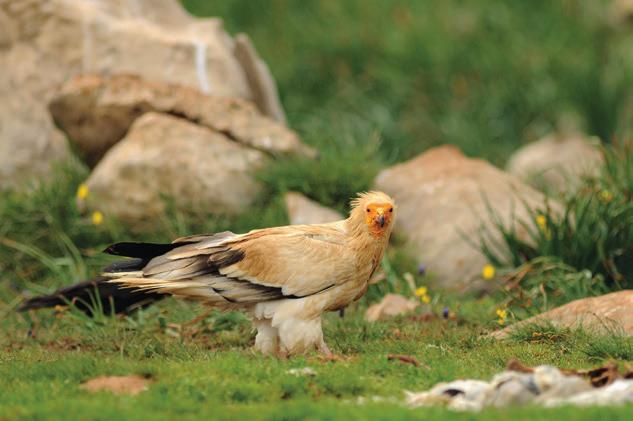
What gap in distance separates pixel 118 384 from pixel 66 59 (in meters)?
6.81

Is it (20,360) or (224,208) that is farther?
(224,208)

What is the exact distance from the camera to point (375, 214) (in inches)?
276

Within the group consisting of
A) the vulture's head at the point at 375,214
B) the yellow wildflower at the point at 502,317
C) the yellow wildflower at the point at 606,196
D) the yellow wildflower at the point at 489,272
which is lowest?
the yellow wildflower at the point at 489,272

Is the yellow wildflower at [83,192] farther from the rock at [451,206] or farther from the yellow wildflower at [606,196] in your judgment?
the yellow wildflower at [606,196]

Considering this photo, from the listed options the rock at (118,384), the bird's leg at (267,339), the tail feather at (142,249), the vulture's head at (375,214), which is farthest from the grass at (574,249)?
the rock at (118,384)

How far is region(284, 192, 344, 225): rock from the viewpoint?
10.4 m

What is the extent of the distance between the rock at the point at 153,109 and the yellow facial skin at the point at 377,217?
4.08 metres

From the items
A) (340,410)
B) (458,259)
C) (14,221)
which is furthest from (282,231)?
(14,221)

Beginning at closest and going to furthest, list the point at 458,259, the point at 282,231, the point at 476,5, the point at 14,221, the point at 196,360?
the point at 196,360, the point at 282,231, the point at 458,259, the point at 14,221, the point at 476,5

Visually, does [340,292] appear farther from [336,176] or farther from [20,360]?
[336,176]

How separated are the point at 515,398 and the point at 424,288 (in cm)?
410

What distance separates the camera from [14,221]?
11.0 meters

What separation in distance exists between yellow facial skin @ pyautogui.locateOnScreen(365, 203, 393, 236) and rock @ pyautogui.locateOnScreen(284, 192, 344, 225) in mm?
3221

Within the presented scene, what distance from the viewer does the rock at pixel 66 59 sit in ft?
38.9
